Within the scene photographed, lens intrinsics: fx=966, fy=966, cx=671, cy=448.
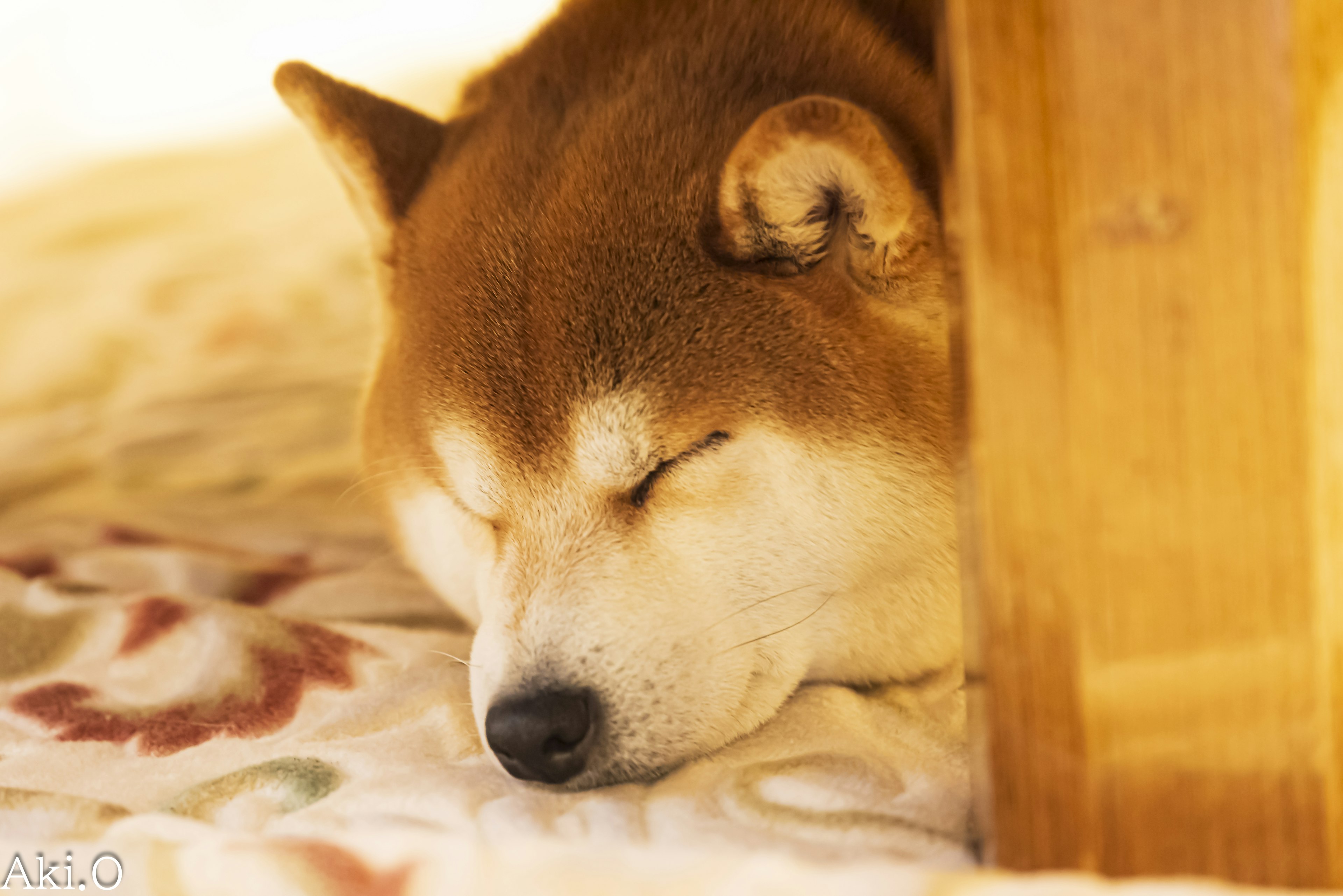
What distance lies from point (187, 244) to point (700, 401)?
7.14 ft

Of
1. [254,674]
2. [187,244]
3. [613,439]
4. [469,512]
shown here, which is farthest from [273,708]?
[187,244]

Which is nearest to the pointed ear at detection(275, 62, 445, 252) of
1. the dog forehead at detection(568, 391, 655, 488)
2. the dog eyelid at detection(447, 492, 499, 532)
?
the dog eyelid at detection(447, 492, 499, 532)

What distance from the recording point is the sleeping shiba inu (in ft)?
3.18

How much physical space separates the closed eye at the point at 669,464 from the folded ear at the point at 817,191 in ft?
0.61

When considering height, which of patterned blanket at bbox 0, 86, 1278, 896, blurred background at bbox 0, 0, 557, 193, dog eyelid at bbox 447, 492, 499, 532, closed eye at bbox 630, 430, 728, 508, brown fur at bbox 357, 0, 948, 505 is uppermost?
blurred background at bbox 0, 0, 557, 193

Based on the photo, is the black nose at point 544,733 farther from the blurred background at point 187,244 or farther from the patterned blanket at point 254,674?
the blurred background at point 187,244

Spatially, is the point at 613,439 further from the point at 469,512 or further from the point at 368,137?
the point at 368,137

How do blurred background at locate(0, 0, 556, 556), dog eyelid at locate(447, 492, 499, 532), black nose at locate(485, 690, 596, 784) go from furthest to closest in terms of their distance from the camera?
blurred background at locate(0, 0, 556, 556)
dog eyelid at locate(447, 492, 499, 532)
black nose at locate(485, 690, 596, 784)

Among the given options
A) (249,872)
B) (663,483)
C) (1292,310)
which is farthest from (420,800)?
(1292,310)

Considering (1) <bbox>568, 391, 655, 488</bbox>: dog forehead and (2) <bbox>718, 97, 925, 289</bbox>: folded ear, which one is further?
(1) <bbox>568, 391, 655, 488</bbox>: dog forehead

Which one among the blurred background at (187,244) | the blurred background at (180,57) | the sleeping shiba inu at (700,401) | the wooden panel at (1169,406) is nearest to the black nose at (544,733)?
the sleeping shiba inu at (700,401)

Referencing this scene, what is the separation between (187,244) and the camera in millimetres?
2617

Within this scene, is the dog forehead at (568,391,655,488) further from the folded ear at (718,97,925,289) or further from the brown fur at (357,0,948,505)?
the folded ear at (718,97,925,289)

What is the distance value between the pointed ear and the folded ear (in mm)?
531
